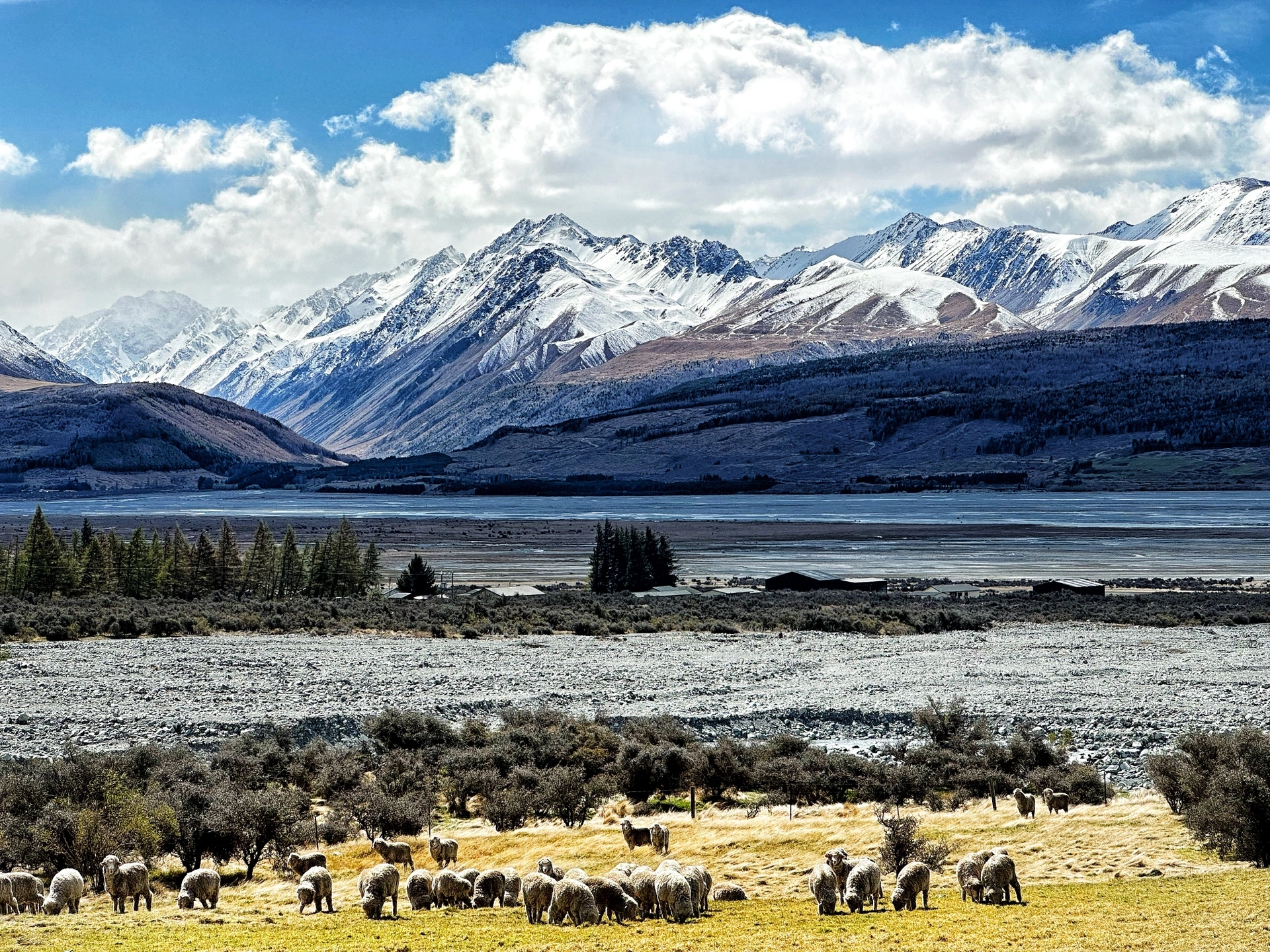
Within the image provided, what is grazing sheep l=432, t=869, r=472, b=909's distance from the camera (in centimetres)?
2008

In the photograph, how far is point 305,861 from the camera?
73.9 ft

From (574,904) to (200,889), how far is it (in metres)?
6.38

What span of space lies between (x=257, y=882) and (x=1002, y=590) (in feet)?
203

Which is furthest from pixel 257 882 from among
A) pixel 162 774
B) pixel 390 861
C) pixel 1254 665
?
pixel 1254 665

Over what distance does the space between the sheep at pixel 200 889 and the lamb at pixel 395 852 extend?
2.53 meters

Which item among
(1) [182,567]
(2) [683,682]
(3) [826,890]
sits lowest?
(2) [683,682]

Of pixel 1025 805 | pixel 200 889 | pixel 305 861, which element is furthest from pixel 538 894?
pixel 1025 805

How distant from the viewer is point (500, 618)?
6156 cm

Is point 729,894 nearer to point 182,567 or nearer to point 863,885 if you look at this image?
point 863,885

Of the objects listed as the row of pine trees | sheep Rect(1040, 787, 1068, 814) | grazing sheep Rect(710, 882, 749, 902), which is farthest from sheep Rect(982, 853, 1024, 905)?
the row of pine trees

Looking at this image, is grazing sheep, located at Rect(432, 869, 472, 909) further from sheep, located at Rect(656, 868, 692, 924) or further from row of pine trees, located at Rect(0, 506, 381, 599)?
row of pine trees, located at Rect(0, 506, 381, 599)

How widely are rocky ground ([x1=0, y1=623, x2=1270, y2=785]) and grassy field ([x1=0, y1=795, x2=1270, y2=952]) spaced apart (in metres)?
7.91

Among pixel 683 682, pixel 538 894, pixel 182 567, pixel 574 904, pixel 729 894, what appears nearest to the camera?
pixel 574 904

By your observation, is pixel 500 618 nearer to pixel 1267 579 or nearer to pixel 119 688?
pixel 119 688
